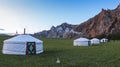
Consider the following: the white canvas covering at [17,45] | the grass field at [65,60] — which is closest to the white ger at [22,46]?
the white canvas covering at [17,45]

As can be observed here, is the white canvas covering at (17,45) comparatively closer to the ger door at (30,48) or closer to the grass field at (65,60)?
the ger door at (30,48)

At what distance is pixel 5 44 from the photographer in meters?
27.8

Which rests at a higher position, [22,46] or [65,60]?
[22,46]

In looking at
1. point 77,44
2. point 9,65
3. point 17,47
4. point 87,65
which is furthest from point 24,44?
point 77,44

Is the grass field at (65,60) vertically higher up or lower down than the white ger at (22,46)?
lower down

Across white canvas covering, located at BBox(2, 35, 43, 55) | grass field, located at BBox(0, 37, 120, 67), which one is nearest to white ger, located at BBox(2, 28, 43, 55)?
white canvas covering, located at BBox(2, 35, 43, 55)

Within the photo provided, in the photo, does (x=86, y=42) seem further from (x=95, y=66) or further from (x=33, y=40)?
(x=95, y=66)

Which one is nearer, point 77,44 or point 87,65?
point 87,65

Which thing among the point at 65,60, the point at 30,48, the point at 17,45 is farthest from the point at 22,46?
the point at 65,60

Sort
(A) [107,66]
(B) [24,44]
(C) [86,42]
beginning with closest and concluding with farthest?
(A) [107,66] < (B) [24,44] < (C) [86,42]

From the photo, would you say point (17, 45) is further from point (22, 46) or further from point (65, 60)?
point (65, 60)

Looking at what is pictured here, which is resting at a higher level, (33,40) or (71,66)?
(33,40)

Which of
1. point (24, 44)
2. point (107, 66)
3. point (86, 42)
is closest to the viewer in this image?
point (107, 66)

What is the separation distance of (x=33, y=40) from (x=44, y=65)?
28.6ft
